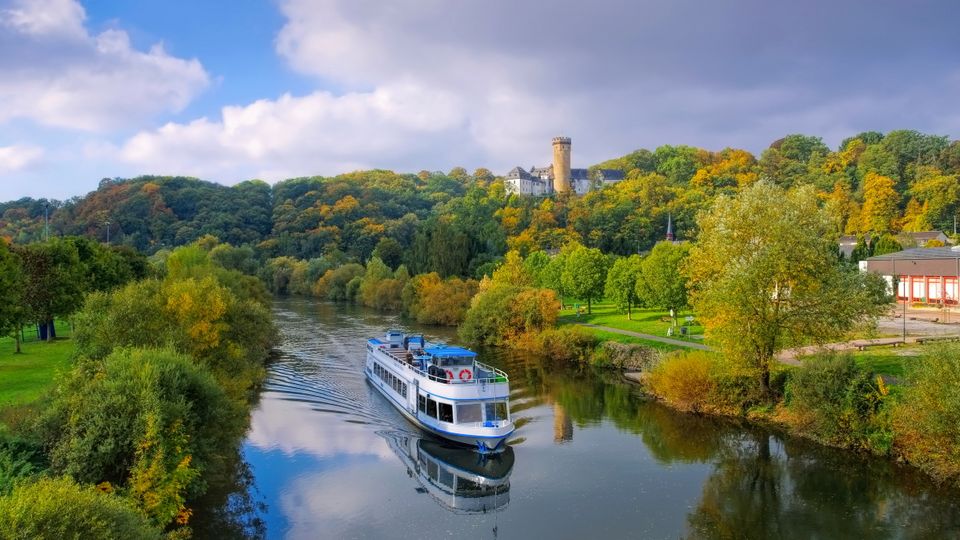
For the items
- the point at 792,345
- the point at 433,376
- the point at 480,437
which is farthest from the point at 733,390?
the point at 433,376

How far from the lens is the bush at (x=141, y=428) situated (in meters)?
17.5

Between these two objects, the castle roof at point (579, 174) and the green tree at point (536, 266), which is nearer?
the green tree at point (536, 266)

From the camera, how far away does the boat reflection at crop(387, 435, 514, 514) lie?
23.2 metres

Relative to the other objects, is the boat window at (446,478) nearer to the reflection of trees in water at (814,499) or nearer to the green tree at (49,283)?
the reflection of trees in water at (814,499)

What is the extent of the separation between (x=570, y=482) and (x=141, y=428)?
14.4 metres

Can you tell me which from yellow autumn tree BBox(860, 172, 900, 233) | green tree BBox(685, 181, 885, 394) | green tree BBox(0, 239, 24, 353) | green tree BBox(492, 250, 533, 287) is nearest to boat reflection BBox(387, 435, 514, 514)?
green tree BBox(685, 181, 885, 394)

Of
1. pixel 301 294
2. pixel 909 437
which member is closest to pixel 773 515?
pixel 909 437

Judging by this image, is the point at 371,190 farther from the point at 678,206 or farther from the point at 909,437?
the point at 909,437

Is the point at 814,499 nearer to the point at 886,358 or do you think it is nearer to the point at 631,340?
the point at 886,358

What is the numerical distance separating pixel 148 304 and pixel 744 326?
2655 cm

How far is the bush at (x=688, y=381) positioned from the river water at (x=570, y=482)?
106cm

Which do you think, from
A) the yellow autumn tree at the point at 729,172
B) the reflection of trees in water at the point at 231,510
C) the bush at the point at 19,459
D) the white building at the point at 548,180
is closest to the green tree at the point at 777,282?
the reflection of trees in water at the point at 231,510

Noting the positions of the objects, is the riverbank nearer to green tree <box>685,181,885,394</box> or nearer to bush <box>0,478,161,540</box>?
green tree <box>685,181,885,394</box>

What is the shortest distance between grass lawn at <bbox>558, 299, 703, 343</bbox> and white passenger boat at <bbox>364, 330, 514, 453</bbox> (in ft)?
59.1
